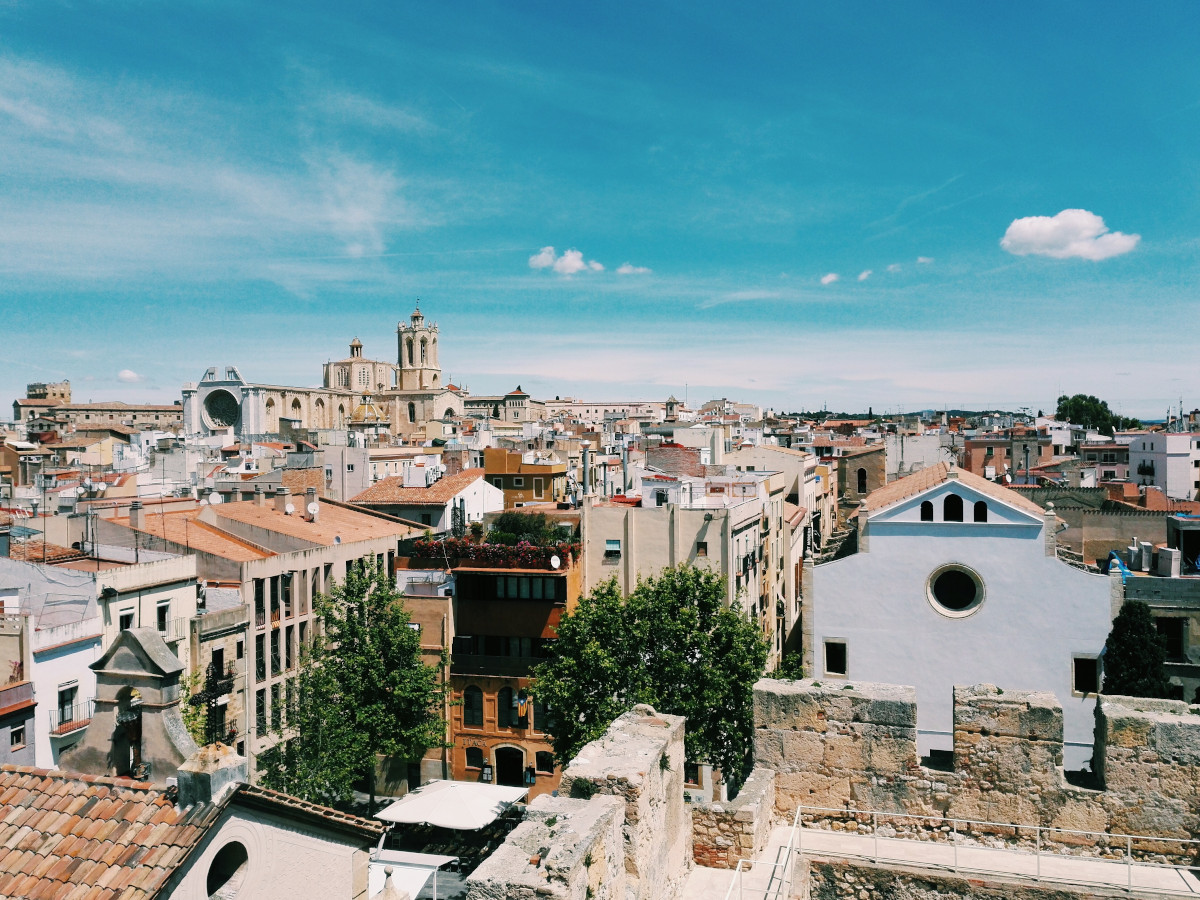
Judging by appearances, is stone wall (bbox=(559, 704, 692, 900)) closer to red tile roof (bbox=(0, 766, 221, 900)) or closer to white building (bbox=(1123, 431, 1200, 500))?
red tile roof (bbox=(0, 766, 221, 900))

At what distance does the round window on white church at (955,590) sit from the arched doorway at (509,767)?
15.1 metres

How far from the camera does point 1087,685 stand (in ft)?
83.5

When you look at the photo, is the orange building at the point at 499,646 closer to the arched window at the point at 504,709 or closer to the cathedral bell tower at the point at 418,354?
the arched window at the point at 504,709

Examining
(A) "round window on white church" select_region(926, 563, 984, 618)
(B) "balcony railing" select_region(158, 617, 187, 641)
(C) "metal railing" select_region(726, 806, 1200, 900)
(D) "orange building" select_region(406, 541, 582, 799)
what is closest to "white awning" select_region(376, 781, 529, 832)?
(D) "orange building" select_region(406, 541, 582, 799)

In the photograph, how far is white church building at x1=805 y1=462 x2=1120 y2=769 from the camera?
25.5m

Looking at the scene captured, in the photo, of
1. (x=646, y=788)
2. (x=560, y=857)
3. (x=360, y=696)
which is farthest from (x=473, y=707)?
(x=560, y=857)

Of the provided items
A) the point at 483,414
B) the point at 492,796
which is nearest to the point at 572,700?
the point at 492,796

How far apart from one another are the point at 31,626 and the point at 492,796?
1242 cm

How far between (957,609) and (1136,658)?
456 cm

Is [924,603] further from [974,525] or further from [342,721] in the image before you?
[342,721]

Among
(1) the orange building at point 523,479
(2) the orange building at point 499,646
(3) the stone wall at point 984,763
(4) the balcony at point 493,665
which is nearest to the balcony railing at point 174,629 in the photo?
(2) the orange building at point 499,646

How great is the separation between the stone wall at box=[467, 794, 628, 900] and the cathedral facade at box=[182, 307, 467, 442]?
4239 inches

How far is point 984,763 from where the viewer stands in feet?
35.2

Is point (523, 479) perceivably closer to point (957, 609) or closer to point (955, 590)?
point (955, 590)
